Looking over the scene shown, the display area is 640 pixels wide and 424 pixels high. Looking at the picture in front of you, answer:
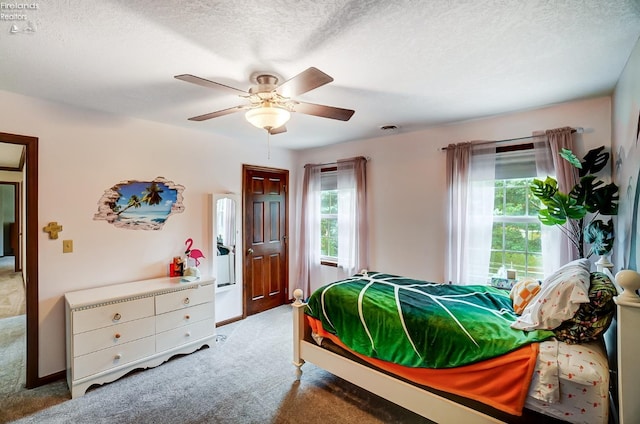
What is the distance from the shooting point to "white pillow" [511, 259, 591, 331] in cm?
157

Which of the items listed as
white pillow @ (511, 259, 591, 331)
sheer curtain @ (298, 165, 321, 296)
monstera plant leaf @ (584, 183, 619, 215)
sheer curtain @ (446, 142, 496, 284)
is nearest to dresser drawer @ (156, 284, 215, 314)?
sheer curtain @ (298, 165, 321, 296)

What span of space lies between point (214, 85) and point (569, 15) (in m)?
1.83

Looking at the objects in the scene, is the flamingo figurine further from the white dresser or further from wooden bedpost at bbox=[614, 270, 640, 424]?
wooden bedpost at bbox=[614, 270, 640, 424]

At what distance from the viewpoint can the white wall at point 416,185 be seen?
293cm

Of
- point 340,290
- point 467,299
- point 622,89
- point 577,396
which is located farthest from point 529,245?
point 340,290

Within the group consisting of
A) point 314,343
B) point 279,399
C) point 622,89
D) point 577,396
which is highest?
point 622,89

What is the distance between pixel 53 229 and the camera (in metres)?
2.53

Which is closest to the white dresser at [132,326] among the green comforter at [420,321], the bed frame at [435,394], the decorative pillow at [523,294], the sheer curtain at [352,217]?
the bed frame at [435,394]

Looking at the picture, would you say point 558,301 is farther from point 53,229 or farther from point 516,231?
point 53,229

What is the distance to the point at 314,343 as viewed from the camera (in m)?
2.52

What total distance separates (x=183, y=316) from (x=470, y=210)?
3.14m

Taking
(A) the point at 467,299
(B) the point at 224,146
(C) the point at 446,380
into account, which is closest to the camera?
(C) the point at 446,380

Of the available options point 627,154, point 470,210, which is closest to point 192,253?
point 470,210

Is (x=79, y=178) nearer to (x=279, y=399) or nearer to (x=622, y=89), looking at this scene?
(x=279, y=399)
